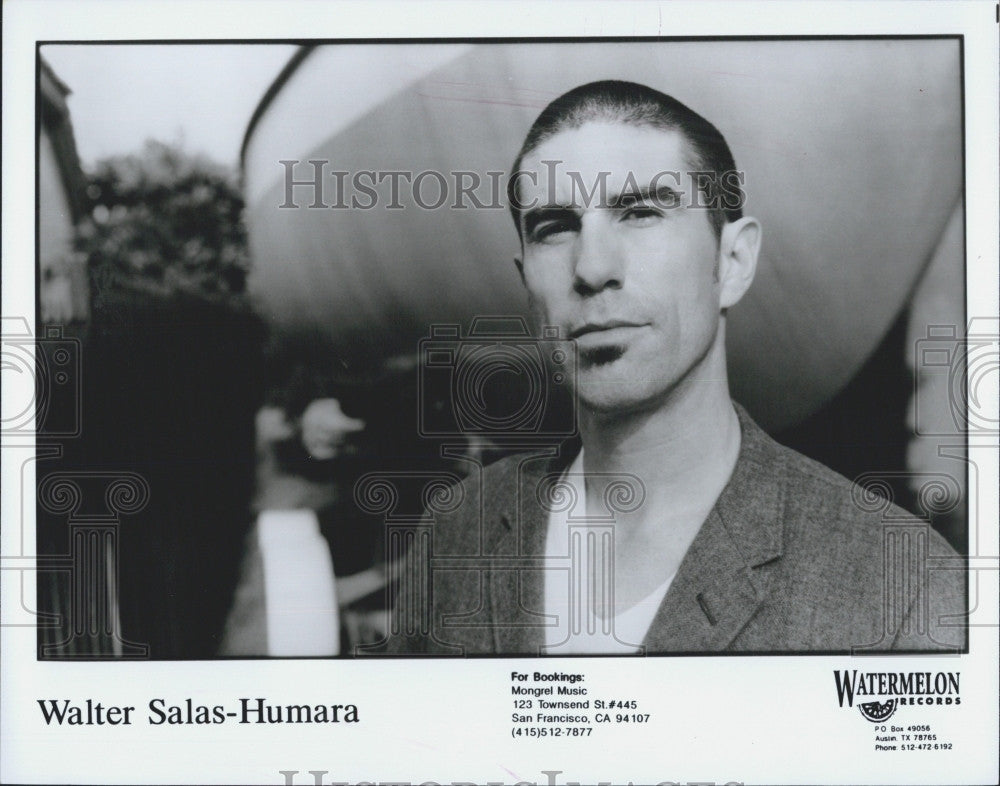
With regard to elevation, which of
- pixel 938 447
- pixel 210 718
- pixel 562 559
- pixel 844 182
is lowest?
pixel 210 718

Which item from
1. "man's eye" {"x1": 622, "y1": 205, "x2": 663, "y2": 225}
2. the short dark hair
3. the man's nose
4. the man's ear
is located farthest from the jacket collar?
the short dark hair

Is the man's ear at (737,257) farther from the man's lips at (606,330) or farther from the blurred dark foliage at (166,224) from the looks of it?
the blurred dark foliage at (166,224)

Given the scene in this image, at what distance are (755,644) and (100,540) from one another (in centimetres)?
212

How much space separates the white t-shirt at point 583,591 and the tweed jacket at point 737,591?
3 centimetres

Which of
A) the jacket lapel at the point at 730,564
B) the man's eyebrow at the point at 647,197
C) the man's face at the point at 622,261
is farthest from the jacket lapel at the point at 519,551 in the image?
the man's eyebrow at the point at 647,197

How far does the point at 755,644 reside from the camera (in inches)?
123

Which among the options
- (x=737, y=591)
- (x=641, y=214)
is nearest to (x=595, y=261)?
(x=641, y=214)

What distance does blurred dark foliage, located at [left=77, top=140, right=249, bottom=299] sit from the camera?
3182mm

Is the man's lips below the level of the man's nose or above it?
below

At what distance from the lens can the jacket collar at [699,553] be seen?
3109mm

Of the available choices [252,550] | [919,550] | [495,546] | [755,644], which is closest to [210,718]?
[252,550]

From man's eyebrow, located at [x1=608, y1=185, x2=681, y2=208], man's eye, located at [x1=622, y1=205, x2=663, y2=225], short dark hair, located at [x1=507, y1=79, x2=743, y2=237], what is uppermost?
short dark hair, located at [x1=507, y1=79, x2=743, y2=237]

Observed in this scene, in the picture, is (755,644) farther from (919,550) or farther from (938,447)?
(938,447)

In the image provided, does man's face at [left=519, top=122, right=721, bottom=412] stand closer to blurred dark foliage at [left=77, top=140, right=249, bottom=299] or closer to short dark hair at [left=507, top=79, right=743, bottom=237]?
short dark hair at [left=507, top=79, right=743, bottom=237]
